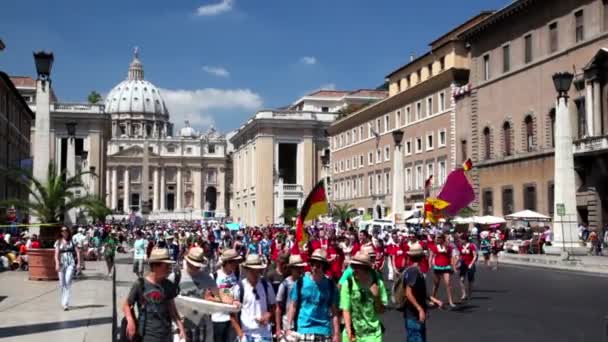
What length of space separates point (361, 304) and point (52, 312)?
897 cm

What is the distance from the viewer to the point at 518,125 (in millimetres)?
45281

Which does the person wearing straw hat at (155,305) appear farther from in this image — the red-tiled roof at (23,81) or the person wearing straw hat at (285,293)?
the red-tiled roof at (23,81)

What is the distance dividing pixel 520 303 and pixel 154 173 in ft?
548

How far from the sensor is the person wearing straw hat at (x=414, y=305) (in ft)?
27.8

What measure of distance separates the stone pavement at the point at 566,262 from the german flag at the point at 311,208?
14.4 m

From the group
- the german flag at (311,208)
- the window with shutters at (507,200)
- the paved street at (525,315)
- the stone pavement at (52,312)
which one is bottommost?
the paved street at (525,315)

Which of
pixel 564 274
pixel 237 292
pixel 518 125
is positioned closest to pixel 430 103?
pixel 518 125

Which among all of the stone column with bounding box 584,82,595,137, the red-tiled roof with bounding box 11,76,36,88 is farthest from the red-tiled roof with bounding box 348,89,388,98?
the stone column with bounding box 584,82,595,137

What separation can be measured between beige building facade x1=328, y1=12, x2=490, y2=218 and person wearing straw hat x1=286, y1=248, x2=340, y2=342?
145 ft

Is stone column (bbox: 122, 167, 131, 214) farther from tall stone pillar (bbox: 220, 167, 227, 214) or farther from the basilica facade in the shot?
tall stone pillar (bbox: 220, 167, 227, 214)

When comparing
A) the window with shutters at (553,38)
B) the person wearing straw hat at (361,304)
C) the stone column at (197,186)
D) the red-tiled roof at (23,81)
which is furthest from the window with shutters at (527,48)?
the stone column at (197,186)

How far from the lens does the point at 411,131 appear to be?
197ft

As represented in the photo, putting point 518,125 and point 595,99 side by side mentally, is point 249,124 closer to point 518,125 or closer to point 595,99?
point 518,125

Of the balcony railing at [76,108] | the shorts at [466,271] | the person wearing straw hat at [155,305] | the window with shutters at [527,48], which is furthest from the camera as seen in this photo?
the balcony railing at [76,108]
